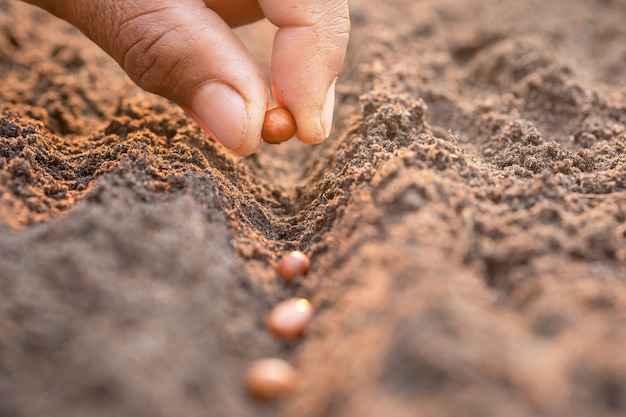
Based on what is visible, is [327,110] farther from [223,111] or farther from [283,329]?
[283,329]

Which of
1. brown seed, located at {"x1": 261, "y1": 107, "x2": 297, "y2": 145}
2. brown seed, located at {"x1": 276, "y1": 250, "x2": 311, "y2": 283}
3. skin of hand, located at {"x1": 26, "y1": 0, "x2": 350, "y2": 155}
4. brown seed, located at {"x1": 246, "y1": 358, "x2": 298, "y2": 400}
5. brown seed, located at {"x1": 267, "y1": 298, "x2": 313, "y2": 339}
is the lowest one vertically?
brown seed, located at {"x1": 276, "y1": 250, "x2": 311, "y2": 283}

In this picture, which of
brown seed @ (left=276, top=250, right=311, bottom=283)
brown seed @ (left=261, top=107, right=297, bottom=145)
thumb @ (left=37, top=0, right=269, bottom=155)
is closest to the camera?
brown seed @ (left=276, top=250, right=311, bottom=283)

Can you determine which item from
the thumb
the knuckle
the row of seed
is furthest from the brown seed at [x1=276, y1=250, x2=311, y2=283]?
the knuckle

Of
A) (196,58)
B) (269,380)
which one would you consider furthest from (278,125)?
(269,380)

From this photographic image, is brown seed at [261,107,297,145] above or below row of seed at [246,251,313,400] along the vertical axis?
above

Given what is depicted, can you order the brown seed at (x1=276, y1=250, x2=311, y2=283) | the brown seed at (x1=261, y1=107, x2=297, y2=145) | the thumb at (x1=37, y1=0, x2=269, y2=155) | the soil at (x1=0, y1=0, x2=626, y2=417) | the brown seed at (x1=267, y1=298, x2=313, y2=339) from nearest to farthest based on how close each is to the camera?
1. the soil at (x1=0, y1=0, x2=626, y2=417)
2. the brown seed at (x1=267, y1=298, x2=313, y2=339)
3. the brown seed at (x1=276, y1=250, x2=311, y2=283)
4. the thumb at (x1=37, y1=0, x2=269, y2=155)
5. the brown seed at (x1=261, y1=107, x2=297, y2=145)

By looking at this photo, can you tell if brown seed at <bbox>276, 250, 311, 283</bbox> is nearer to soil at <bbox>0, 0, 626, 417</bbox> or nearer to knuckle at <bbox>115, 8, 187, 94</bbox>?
soil at <bbox>0, 0, 626, 417</bbox>

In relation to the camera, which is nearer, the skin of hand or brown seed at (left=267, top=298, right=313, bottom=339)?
brown seed at (left=267, top=298, right=313, bottom=339)
